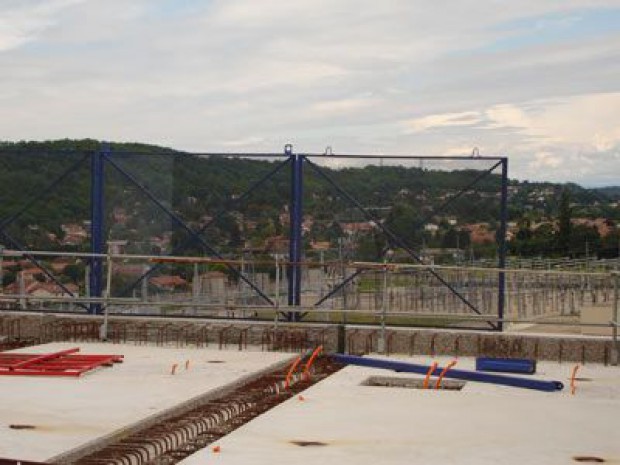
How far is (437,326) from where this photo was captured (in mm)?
12586

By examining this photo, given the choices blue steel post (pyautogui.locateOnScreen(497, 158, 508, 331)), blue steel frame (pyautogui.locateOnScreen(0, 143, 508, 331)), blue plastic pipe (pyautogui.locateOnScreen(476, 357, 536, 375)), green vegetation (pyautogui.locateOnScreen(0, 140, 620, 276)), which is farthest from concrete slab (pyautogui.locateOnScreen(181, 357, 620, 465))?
green vegetation (pyautogui.locateOnScreen(0, 140, 620, 276))

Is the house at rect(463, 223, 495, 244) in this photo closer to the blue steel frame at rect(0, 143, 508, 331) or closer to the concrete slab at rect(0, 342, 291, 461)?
the blue steel frame at rect(0, 143, 508, 331)

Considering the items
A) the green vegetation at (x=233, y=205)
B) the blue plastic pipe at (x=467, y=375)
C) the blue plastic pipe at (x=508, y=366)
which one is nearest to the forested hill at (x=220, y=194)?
the green vegetation at (x=233, y=205)

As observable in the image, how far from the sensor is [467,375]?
1019 cm

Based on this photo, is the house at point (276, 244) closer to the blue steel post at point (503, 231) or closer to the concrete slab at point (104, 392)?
the concrete slab at point (104, 392)

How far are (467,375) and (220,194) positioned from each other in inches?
180

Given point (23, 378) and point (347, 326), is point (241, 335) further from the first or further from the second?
point (23, 378)

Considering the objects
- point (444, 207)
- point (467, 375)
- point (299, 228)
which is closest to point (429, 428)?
point (467, 375)

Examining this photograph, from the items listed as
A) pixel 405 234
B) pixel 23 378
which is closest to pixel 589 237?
pixel 405 234

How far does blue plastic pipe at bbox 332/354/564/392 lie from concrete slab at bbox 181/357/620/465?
98 mm

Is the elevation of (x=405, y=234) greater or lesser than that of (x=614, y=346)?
greater

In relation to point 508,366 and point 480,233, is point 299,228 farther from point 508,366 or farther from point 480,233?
point 508,366

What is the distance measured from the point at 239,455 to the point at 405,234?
249 inches

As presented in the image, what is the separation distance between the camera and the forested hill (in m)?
12.6
